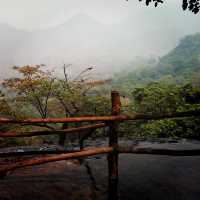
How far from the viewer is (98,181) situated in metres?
4.06

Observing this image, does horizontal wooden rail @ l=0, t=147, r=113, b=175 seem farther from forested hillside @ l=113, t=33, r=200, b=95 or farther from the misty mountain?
the misty mountain

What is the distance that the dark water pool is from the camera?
11.9ft

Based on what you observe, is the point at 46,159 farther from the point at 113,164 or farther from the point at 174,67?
the point at 174,67

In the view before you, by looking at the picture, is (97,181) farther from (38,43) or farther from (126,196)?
(38,43)

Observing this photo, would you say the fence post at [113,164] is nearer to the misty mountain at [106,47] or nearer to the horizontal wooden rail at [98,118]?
the horizontal wooden rail at [98,118]

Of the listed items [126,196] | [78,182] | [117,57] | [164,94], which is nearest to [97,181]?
[78,182]

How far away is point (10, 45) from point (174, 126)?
632 ft

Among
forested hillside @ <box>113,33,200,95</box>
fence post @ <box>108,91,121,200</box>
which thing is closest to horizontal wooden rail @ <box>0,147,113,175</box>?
fence post @ <box>108,91,121,200</box>

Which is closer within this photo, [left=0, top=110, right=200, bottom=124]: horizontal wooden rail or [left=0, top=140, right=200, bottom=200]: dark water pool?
[left=0, top=110, right=200, bottom=124]: horizontal wooden rail

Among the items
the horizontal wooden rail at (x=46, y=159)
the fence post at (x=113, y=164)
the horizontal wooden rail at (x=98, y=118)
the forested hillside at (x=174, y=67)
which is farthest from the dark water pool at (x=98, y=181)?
the forested hillside at (x=174, y=67)

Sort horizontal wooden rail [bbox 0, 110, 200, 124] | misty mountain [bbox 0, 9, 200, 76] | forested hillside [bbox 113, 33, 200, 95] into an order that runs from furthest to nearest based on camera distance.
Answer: misty mountain [bbox 0, 9, 200, 76] < forested hillside [bbox 113, 33, 200, 95] < horizontal wooden rail [bbox 0, 110, 200, 124]

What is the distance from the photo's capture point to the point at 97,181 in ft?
13.3

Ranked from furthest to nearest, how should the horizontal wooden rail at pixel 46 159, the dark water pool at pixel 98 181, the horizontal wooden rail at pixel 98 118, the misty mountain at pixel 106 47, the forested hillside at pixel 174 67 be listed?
the misty mountain at pixel 106 47
the forested hillside at pixel 174 67
the dark water pool at pixel 98 181
the horizontal wooden rail at pixel 98 118
the horizontal wooden rail at pixel 46 159

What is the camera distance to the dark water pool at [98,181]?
3.64 m
